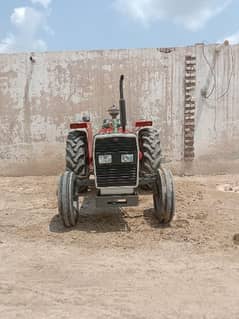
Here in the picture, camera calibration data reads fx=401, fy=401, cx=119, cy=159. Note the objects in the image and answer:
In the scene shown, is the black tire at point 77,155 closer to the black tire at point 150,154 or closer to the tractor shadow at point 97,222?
the tractor shadow at point 97,222

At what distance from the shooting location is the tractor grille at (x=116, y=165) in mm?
5608

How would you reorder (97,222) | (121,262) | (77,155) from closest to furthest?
(121,262) → (97,222) → (77,155)

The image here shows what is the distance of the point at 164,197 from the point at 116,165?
0.81 m

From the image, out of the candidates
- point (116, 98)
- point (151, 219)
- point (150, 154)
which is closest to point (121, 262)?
point (151, 219)

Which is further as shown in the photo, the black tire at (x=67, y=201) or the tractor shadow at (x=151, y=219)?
the tractor shadow at (x=151, y=219)

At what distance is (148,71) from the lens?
9961 mm

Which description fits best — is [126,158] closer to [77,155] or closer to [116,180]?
[116,180]

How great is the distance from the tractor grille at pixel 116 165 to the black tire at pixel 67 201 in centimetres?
41

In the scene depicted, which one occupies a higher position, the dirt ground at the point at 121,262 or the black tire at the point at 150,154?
the black tire at the point at 150,154

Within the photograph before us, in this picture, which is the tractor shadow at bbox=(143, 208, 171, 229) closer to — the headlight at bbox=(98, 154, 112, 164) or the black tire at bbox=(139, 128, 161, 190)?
the black tire at bbox=(139, 128, 161, 190)

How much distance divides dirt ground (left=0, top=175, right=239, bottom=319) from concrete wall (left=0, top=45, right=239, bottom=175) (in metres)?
3.00

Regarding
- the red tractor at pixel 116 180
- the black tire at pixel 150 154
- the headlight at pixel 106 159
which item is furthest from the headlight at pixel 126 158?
the black tire at pixel 150 154

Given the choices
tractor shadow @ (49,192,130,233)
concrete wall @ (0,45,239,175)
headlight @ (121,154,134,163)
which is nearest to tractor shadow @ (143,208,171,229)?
tractor shadow @ (49,192,130,233)

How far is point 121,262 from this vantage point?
4.48m
